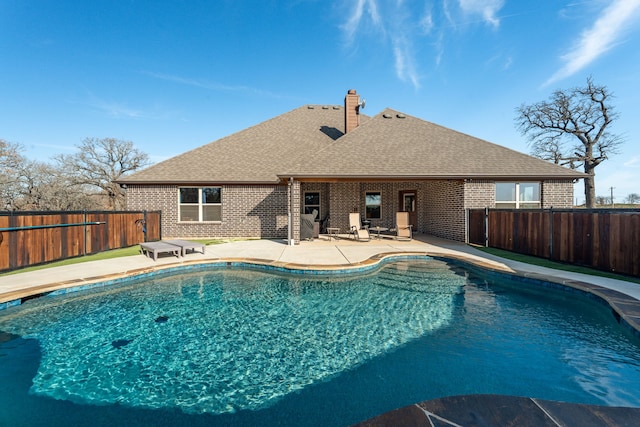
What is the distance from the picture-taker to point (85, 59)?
14172mm

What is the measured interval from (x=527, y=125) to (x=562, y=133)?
333 cm

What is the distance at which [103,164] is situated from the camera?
29438 mm

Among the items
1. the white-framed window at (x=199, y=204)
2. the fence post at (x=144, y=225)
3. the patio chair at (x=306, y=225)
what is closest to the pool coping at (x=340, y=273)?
the patio chair at (x=306, y=225)

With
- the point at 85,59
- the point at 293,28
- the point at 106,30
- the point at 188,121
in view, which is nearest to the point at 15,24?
the point at 85,59

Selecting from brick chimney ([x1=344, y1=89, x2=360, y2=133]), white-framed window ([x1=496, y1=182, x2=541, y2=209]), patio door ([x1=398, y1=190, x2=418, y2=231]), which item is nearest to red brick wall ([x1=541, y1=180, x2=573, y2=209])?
white-framed window ([x1=496, y1=182, x2=541, y2=209])

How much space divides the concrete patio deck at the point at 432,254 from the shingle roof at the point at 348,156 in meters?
3.15

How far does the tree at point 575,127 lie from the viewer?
26.3 meters

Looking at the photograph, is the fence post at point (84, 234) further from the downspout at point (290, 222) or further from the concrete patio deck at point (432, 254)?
the downspout at point (290, 222)

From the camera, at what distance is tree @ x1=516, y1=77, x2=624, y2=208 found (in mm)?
26312

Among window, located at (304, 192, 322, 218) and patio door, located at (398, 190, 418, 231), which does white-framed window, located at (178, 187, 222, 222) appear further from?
patio door, located at (398, 190, 418, 231)

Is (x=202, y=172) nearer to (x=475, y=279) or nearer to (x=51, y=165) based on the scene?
(x=475, y=279)

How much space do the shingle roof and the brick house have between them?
50mm

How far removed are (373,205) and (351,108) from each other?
221 inches

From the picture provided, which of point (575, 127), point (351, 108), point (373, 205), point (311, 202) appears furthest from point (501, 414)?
point (575, 127)
